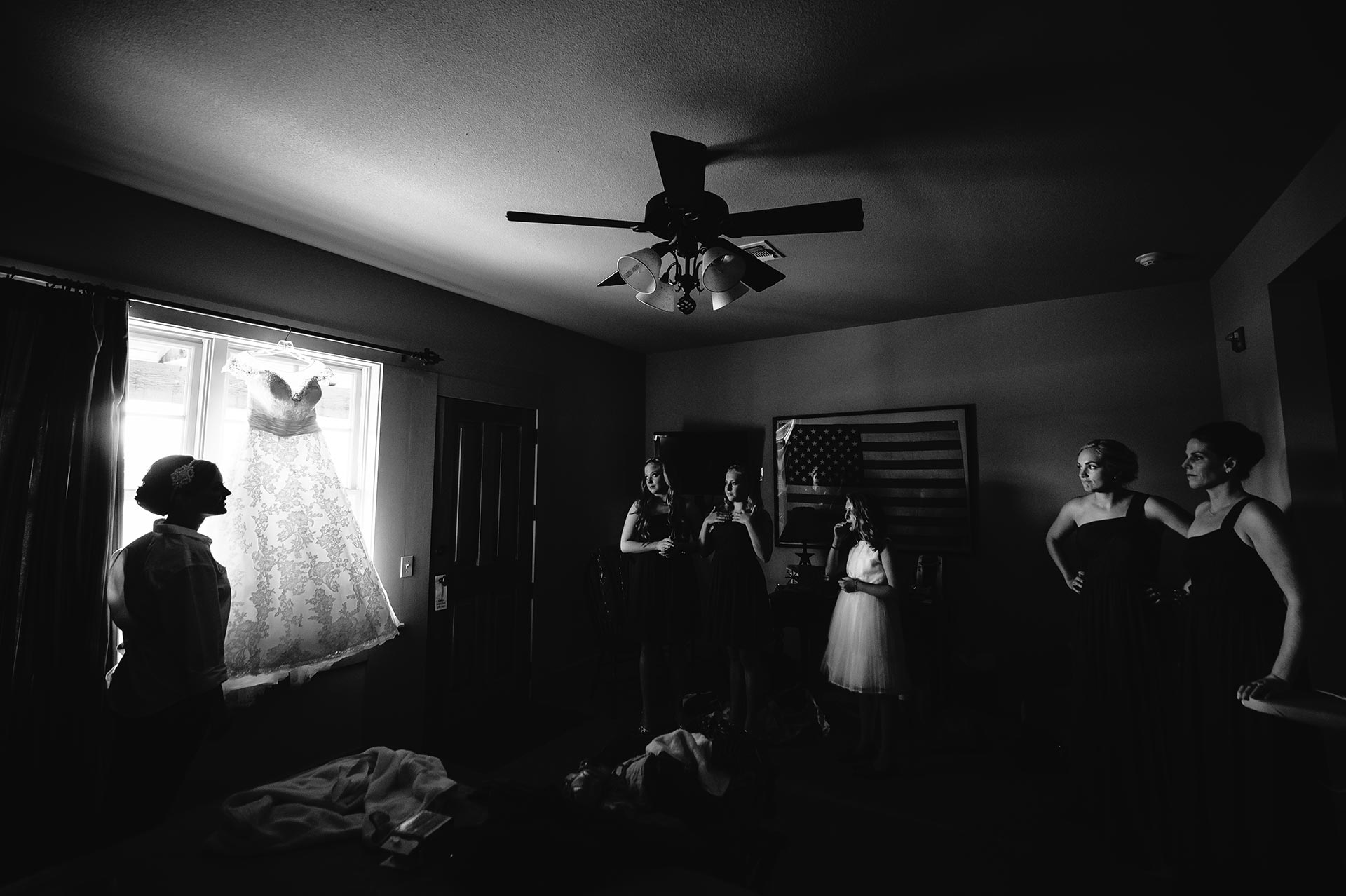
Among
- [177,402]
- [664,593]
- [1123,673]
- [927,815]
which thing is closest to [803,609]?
[664,593]

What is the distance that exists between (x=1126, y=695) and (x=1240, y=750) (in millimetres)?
400

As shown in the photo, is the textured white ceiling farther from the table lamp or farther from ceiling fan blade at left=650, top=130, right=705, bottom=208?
the table lamp

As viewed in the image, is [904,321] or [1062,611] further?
[904,321]

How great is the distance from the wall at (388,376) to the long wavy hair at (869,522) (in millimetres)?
2430

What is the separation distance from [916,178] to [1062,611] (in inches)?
122

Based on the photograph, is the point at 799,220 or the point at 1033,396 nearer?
the point at 799,220

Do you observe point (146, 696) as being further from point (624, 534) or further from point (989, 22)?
point (989, 22)

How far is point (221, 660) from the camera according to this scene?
204 cm

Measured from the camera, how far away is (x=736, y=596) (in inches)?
128

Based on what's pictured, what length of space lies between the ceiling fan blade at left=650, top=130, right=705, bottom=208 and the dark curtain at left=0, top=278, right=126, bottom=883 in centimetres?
233

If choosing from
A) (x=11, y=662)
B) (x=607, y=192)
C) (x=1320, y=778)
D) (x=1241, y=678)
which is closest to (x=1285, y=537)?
(x=1241, y=678)

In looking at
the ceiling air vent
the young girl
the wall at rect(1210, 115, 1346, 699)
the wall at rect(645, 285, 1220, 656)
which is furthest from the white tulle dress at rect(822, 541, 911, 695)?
the ceiling air vent

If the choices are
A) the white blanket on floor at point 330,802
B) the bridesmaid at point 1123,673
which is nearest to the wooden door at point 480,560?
the white blanket on floor at point 330,802

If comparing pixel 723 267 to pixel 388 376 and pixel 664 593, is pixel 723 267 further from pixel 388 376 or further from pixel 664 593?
pixel 388 376
